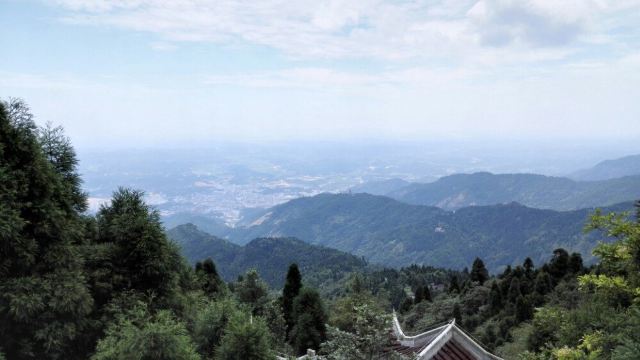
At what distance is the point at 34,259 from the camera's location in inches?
586

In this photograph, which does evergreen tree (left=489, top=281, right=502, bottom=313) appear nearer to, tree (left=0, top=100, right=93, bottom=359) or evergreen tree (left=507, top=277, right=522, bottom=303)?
evergreen tree (left=507, top=277, right=522, bottom=303)

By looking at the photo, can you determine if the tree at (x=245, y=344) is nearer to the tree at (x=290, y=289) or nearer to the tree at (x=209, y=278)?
the tree at (x=209, y=278)

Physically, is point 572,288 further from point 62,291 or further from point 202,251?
point 202,251

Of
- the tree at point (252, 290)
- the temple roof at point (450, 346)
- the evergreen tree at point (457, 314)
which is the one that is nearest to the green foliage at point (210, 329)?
the temple roof at point (450, 346)

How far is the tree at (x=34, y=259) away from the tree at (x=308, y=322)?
2070cm

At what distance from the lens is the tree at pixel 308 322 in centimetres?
3462

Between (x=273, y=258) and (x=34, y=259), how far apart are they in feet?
540

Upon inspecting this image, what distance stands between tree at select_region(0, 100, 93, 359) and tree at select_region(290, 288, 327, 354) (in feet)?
67.9

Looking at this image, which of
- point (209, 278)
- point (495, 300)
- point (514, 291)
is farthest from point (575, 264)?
point (209, 278)

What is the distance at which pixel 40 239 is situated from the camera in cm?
1550

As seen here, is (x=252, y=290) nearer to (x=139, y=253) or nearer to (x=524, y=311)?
(x=139, y=253)

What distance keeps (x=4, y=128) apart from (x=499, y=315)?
4824 centimetres

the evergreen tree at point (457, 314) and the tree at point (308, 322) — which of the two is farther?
the evergreen tree at point (457, 314)

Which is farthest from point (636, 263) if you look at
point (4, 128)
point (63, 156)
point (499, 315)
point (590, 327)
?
point (499, 315)
